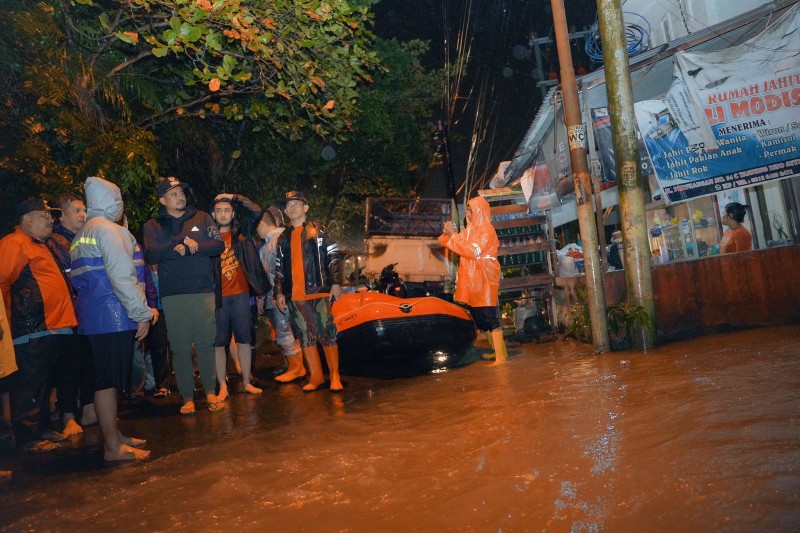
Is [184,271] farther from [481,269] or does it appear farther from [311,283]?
[481,269]

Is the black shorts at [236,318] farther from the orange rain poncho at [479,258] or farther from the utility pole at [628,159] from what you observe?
the utility pole at [628,159]

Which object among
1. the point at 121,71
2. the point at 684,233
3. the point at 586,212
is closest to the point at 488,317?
the point at 586,212

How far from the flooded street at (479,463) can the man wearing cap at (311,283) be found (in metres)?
0.96

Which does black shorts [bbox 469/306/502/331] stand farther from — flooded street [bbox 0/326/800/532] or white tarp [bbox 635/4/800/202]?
white tarp [bbox 635/4/800/202]

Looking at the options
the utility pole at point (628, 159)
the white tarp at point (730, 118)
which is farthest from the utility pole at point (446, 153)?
the utility pole at point (628, 159)

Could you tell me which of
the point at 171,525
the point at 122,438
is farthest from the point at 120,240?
the point at 171,525

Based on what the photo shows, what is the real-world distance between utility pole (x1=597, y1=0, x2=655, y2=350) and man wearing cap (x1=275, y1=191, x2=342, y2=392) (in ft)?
10.9

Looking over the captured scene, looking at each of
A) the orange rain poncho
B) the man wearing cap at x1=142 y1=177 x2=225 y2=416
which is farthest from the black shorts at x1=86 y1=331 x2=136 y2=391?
the orange rain poncho

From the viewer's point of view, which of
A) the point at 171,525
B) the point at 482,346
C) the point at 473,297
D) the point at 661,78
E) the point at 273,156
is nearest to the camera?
the point at 171,525

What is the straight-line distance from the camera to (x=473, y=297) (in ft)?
27.1

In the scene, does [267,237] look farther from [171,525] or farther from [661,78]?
[661,78]

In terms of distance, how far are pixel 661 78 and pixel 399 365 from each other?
23.0ft

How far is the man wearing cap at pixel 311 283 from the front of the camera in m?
7.03

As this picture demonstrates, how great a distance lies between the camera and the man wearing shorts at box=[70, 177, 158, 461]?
4.77 metres
